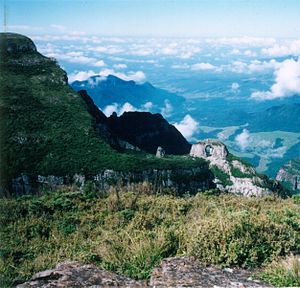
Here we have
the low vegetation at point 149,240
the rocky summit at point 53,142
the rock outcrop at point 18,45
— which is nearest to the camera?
the low vegetation at point 149,240

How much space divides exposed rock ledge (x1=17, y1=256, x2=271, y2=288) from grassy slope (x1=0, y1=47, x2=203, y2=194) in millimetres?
124460

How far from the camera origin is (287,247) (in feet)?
35.4

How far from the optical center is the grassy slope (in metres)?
140

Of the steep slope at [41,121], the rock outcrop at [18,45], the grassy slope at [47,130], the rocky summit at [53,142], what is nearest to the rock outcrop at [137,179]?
the rocky summit at [53,142]

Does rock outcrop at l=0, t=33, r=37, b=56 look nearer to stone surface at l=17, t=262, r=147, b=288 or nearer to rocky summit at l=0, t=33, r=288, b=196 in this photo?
rocky summit at l=0, t=33, r=288, b=196

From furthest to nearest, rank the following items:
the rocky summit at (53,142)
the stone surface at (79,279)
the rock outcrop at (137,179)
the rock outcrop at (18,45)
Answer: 1. the rock outcrop at (18,45)
2. the rocky summit at (53,142)
3. the rock outcrop at (137,179)
4. the stone surface at (79,279)

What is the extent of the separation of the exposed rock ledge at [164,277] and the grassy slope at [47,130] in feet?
408

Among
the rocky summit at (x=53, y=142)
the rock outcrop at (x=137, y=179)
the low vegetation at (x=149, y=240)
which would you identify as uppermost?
the low vegetation at (x=149, y=240)

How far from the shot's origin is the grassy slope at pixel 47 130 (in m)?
140

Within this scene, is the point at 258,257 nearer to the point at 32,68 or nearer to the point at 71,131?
the point at 71,131

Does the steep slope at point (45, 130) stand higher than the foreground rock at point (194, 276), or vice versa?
the foreground rock at point (194, 276)

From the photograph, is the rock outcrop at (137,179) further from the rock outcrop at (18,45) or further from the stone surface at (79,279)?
the stone surface at (79,279)

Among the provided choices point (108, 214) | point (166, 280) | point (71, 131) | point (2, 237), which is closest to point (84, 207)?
point (108, 214)

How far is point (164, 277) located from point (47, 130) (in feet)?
491
